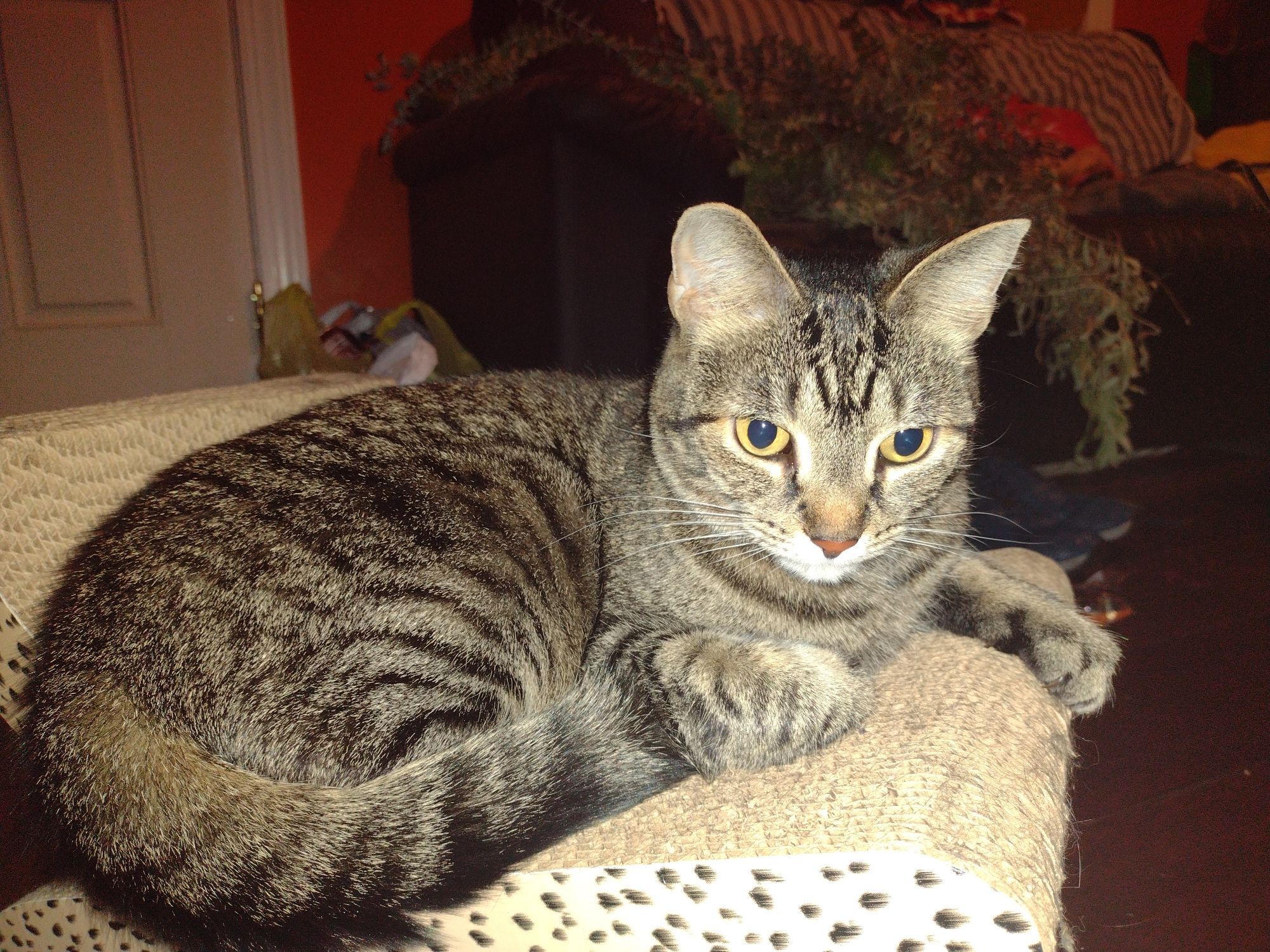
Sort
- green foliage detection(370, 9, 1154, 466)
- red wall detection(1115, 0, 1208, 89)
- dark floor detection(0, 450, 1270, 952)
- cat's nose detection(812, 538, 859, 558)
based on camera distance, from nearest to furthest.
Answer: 1. cat's nose detection(812, 538, 859, 558)
2. dark floor detection(0, 450, 1270, 952)
3. green foliage detection(370, 9, 1154, 466)
4. red wall detection(1115, 0, 1208, 89)

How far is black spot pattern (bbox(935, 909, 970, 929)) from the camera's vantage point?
58cm

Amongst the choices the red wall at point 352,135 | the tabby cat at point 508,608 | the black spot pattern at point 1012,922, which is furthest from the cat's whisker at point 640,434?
the red wall at point 352,135

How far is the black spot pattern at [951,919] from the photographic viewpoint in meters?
0.58

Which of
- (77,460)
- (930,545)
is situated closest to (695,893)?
(930,545)

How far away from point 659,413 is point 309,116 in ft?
9.51

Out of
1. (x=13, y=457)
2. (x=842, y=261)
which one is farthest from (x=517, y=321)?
(x=13, y=457)

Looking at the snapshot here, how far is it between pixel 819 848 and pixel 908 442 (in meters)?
0.56

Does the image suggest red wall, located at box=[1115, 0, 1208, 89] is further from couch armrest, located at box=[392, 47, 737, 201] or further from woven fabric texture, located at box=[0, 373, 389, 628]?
woven fabric texture, located at box=[0, 373, 389, 628]

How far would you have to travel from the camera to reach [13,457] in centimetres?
103

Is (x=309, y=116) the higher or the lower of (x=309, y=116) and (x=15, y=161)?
the higher

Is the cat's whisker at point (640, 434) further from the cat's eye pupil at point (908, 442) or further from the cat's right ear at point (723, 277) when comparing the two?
the cat's eye pupil at point (908, 442)

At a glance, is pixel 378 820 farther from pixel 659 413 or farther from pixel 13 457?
pixel 13 457

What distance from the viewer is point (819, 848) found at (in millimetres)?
642

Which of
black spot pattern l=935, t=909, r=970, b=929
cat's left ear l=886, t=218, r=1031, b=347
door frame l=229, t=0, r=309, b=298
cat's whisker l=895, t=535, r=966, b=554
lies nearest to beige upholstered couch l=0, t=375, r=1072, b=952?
black spot pattern l=935, t=909, r=970, b=929
